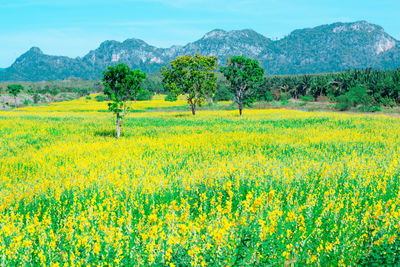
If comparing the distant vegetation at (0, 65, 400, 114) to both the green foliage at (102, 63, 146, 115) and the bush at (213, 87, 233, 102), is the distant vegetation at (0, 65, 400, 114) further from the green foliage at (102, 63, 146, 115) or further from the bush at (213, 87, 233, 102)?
the green foliage at (102, 63, 146, 115)

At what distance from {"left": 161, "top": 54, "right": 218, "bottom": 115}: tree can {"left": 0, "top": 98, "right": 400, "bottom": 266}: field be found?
2295cm

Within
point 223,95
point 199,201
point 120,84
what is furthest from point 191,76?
point 223,95

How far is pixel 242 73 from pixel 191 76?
34.2 ft

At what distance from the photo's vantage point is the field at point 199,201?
5.02 meters

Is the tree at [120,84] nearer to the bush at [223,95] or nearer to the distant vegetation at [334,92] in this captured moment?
the distant vegetation at [334,92]

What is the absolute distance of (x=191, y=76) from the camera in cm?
4638

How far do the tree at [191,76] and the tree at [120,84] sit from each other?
78.1 ft

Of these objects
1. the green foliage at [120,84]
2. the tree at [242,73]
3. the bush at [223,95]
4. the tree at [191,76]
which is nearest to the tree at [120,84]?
the green foliage at [120,84]

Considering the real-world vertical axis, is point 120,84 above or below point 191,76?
below

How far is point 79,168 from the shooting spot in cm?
1253

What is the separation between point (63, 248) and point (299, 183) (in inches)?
285

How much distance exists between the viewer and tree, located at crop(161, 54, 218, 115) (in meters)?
45.9

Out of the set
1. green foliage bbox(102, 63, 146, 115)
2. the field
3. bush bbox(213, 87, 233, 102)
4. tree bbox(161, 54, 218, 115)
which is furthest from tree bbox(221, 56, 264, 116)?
bush bbox(213, 87, 233, 102)

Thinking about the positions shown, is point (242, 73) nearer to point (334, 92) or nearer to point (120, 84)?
point (120, 84)
